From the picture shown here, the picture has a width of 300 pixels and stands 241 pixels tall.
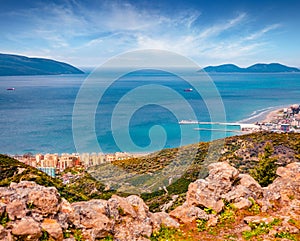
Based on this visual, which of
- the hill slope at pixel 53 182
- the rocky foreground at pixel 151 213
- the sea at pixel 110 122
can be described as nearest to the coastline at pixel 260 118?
the sea at pixel 110 122

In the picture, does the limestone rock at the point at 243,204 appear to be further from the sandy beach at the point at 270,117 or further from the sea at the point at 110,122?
the sandy beach at the point at 270,117

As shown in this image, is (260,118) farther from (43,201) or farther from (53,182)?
(43,201)

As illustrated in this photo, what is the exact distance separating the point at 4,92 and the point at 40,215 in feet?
498

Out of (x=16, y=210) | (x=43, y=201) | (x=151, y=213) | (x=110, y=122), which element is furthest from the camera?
(x=110, y=122)

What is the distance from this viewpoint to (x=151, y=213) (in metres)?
7.41

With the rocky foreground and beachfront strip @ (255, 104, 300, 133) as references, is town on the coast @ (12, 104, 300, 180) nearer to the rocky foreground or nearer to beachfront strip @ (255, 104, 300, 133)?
beachfront strip @ (255, 104, 300, 133)

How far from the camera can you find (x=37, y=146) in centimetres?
6250

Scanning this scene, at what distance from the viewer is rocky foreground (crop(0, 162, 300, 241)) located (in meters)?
5.60

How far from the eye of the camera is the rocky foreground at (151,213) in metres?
5.60

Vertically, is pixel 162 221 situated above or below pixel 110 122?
above

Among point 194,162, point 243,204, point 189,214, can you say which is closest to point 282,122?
point 194,162

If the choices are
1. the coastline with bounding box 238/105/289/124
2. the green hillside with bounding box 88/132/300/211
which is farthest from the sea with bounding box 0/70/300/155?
the green hillside with bounding box 88/132/300/211

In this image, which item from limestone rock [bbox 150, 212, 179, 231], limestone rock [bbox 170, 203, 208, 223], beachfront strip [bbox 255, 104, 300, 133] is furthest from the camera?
beachfront strip [bbox 255, 104, 300, 133]

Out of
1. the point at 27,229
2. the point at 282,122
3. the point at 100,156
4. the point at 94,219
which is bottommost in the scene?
the point at 100,156
